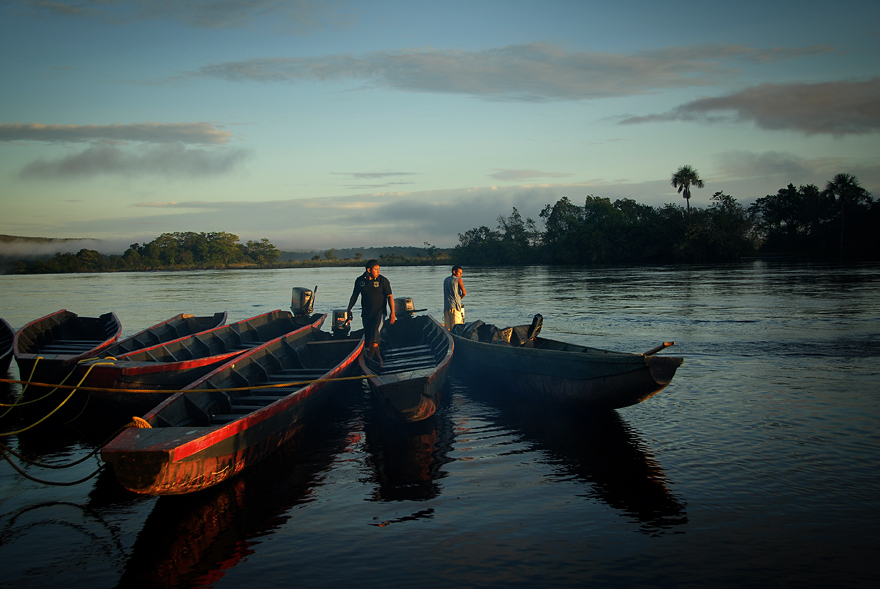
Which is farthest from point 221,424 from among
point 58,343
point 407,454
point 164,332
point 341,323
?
point 58,343

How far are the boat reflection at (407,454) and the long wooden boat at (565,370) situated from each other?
1.60 m

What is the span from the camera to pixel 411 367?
1123 cm

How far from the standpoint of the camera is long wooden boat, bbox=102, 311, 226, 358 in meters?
12.2

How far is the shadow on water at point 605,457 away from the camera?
5.88 m

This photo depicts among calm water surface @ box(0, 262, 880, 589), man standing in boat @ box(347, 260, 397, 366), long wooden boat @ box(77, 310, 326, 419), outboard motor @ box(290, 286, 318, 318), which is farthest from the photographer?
outboard motor @ box(290, 286, 318, 318)

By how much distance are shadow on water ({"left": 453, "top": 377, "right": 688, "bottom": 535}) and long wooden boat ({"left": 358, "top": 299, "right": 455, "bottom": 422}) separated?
5.17ft

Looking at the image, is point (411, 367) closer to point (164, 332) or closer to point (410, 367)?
point (410, 367)

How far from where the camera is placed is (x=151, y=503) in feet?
20.9

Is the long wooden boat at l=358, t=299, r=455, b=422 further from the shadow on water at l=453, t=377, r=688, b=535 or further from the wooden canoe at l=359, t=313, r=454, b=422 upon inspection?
the shadow on water at l=453, t=377, r=688, b=535

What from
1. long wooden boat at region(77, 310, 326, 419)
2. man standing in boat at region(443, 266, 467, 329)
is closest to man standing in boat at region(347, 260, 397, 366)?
man standing in boat at region(443, 266, 467, 329)

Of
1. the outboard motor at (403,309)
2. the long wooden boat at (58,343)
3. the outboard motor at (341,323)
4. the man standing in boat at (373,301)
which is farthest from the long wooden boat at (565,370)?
the long wooden boat at (58,343)

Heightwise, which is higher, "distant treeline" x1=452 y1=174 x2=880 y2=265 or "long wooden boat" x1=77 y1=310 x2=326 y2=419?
"distant treeline" x1=452 y1=174 x2=880 y2=265

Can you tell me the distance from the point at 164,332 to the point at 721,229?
3036 inches

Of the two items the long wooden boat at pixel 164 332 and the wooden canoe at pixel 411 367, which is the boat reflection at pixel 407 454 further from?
the long wooden boat at pixel 164 332
